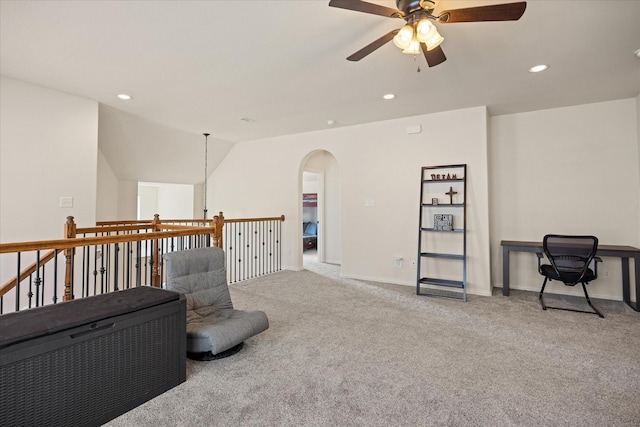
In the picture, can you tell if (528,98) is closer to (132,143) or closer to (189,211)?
(132,143)

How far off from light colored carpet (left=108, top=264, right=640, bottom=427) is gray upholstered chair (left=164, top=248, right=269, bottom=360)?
169mm

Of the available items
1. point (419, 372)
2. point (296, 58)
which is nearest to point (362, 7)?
point (296, 58)

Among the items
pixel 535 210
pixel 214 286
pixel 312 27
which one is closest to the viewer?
pixel 312 27

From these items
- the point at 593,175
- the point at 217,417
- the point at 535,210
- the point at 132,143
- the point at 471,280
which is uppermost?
the point at 132,143

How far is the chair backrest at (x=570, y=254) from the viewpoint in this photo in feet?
11.6

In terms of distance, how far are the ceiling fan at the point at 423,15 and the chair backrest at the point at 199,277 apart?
2.12m

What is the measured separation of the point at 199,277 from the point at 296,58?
2.15m

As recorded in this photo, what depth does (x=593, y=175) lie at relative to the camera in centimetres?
Answer: 420

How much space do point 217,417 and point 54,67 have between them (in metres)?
3.54

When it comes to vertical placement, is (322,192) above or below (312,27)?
below


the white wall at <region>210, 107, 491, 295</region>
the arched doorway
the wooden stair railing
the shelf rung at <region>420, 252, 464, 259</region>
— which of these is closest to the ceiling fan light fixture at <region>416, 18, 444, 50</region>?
the wooden stair railing

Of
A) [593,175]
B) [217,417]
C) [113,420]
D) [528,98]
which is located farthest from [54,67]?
[593,175]

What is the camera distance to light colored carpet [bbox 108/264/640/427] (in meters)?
1.83

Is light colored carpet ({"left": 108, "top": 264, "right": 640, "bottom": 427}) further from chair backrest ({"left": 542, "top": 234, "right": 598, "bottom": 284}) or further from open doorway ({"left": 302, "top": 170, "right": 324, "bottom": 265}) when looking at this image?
open doorway ({"left": 302, "top": 170, "right": 324, "bottom": 265})
